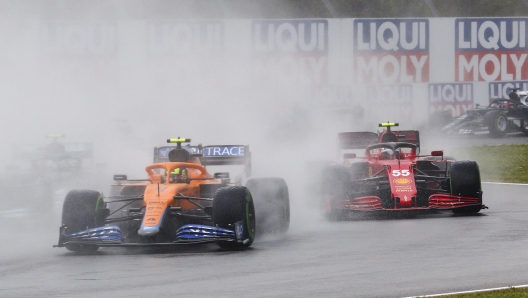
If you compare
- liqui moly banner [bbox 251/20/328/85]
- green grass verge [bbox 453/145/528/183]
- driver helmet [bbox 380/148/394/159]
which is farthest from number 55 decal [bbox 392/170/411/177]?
liqui moly banner [bbox 251/20/328/85]

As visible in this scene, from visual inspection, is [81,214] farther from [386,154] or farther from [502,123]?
[502,123]

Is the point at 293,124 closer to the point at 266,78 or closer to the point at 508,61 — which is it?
the point at 266,78

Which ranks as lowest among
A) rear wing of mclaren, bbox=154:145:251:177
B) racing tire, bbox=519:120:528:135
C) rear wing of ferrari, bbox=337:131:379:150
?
rear wing of mclaren, bbox=154:145:251:177

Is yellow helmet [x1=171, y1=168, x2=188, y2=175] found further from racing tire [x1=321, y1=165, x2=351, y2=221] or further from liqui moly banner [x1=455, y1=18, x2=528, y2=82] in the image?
liqui moly banner [x1=455, y1=18, x2=528, y2=82]

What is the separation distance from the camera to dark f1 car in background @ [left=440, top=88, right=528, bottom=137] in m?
34.0

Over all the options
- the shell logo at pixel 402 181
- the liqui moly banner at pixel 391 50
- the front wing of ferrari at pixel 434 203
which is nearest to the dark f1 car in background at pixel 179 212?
the front wing of ferrari at pixel 434 203

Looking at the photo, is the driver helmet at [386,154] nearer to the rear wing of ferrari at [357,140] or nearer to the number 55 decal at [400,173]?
the number 55 decal at [400,173]

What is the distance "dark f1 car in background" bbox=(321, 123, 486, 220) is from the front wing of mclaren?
14.4 feet

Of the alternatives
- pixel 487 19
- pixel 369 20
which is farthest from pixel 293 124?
pixel 487 19

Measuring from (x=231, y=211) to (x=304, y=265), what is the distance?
179cm

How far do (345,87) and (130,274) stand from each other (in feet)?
78.3

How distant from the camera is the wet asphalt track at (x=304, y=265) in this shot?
961 centimetres

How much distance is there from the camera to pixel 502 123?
116 ft

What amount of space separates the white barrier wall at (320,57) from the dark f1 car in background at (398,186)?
42.4 feet
